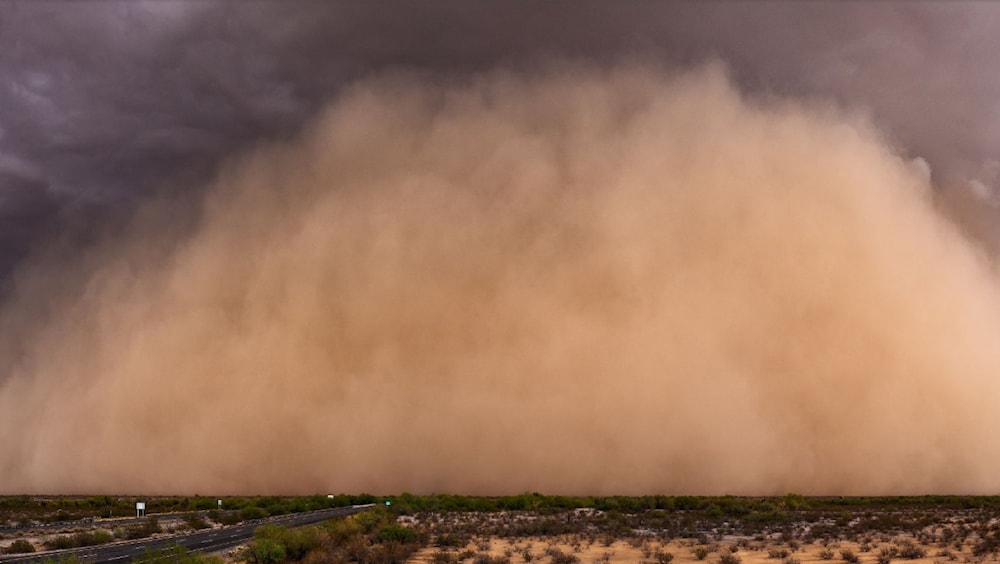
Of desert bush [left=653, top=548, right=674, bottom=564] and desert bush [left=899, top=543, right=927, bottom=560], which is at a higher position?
desert bush [left=899, top=543, right=927, bottom=560]

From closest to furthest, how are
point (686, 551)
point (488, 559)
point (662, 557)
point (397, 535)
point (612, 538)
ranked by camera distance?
1. point (488, 559)
2. point (662, 557)
3. point (686, 551)
4. point (397, 535)
5. point (612, 538)

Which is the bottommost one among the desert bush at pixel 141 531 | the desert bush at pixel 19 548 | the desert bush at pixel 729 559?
the desert bush at pixel 141 531

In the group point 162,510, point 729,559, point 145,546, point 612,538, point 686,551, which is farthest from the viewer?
point 162,510

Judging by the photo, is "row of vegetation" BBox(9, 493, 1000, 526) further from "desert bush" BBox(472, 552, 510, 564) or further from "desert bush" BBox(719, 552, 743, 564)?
"desert bush" BBox(472, 552, 510, 564)

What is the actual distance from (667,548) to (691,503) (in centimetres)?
2784

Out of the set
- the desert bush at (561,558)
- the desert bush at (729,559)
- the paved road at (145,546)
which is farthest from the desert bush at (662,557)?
the paved road at (145,546)

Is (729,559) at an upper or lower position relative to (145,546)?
upper

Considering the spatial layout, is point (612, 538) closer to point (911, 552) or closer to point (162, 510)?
point (911, 552)

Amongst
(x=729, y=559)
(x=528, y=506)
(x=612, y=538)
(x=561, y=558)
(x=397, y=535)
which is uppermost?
(x=729, y=559)

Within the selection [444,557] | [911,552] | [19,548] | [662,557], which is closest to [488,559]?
[444,557]

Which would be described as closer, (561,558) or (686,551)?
(561,558)

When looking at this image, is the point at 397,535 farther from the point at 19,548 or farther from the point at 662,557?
the point at 19,548

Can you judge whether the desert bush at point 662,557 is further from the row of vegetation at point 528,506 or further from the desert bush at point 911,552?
the row of vegetation at point 528,506

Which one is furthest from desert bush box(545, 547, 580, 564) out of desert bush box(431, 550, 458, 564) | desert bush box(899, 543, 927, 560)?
desert bush box(899, 543, 927, 560)
